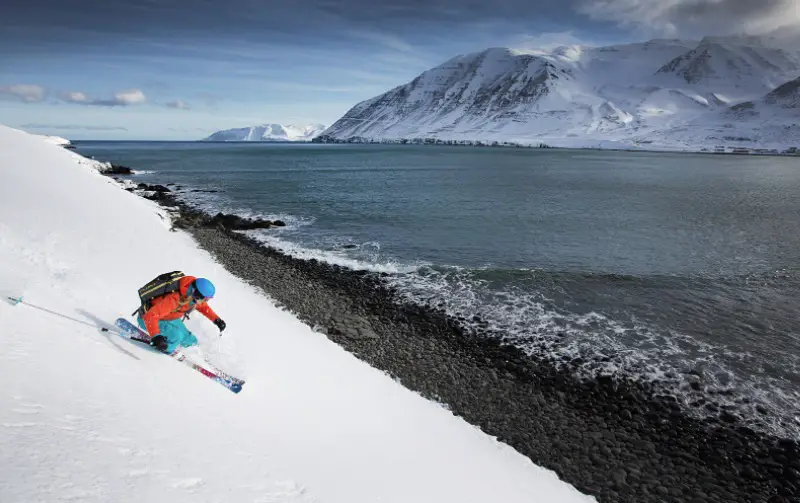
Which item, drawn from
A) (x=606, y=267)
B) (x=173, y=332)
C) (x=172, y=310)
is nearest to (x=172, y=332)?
(x=173, y=332)

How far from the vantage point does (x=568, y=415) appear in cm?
1343

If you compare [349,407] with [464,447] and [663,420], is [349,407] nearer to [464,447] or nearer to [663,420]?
[464,447]

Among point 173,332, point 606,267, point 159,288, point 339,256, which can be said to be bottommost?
point 606,267

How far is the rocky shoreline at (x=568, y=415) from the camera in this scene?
11.0 metres

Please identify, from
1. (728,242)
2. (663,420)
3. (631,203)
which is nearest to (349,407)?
(663,420)

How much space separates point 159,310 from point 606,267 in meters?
26.8

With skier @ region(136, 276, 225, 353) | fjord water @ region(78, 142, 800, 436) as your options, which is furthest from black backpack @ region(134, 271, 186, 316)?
fjord water @ region(78, 142, 800, 436)

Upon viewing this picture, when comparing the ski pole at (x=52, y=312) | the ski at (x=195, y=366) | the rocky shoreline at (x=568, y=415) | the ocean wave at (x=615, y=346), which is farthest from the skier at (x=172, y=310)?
the ocean wave at (x=615, y=346)

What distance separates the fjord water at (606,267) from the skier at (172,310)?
13.1 metres

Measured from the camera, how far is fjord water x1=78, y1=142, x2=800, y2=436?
17.1m

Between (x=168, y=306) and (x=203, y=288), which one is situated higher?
(x=203, y=288)

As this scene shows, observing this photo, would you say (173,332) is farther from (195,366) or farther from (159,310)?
(195,366)

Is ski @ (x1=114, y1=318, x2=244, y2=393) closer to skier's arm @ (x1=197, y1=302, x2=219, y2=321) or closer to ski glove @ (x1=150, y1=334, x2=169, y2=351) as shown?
ski glove @ (x1=150, y1=334, x2=169, y2=351)

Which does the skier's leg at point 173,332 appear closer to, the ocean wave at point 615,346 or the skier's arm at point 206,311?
the skier's arm at point 206,311
